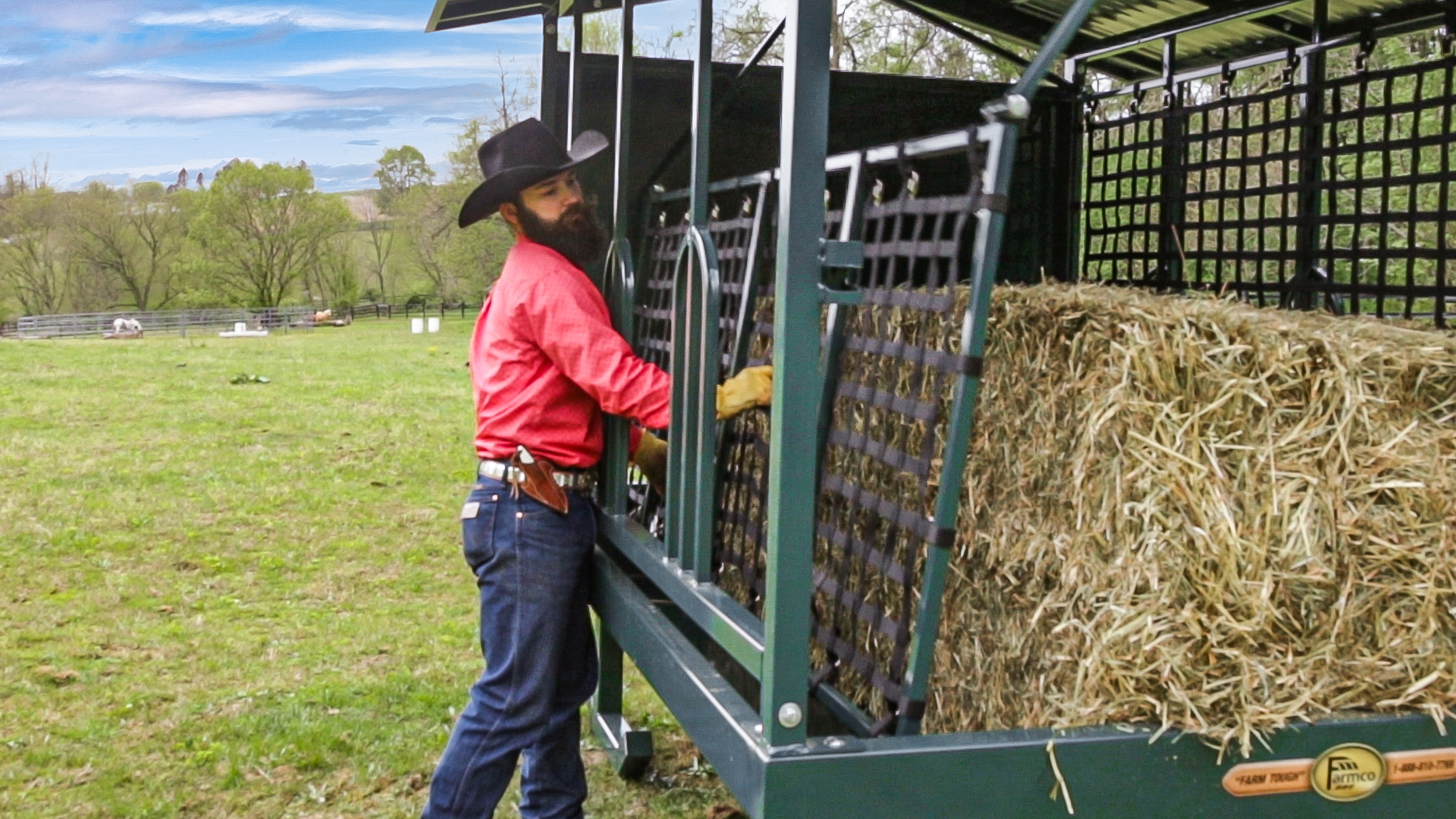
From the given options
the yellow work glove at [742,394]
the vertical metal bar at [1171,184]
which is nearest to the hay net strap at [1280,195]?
the vertical metal bar at [1171,184]

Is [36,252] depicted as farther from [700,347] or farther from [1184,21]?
[700,347]

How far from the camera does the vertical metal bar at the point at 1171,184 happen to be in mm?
4570

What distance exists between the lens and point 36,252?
6569 centimetres

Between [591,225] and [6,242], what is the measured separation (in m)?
70.9

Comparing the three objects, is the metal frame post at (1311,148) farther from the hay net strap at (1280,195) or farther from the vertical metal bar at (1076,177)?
the vertical metal bar at (1076,177)

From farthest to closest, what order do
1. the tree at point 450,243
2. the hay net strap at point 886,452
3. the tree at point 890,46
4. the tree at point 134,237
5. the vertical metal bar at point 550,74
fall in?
the tree at point 134,237 < the tree at point 450,243 < the tree at point 890,46 < the vertical metal bar at point 550,74 < the hay net strap at point 886,452

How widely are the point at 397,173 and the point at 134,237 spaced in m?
13.4

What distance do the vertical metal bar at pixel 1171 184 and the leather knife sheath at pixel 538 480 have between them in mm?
2174

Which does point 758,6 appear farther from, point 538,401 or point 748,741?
point 748,741

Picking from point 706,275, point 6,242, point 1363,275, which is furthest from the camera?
point 6,242

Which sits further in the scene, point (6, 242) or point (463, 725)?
point (6, 242)

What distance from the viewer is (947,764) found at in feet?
7.00

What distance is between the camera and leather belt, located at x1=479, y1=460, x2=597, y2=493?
3.61m

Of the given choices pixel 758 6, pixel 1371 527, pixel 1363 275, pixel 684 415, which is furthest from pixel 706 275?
pixel 758 6
